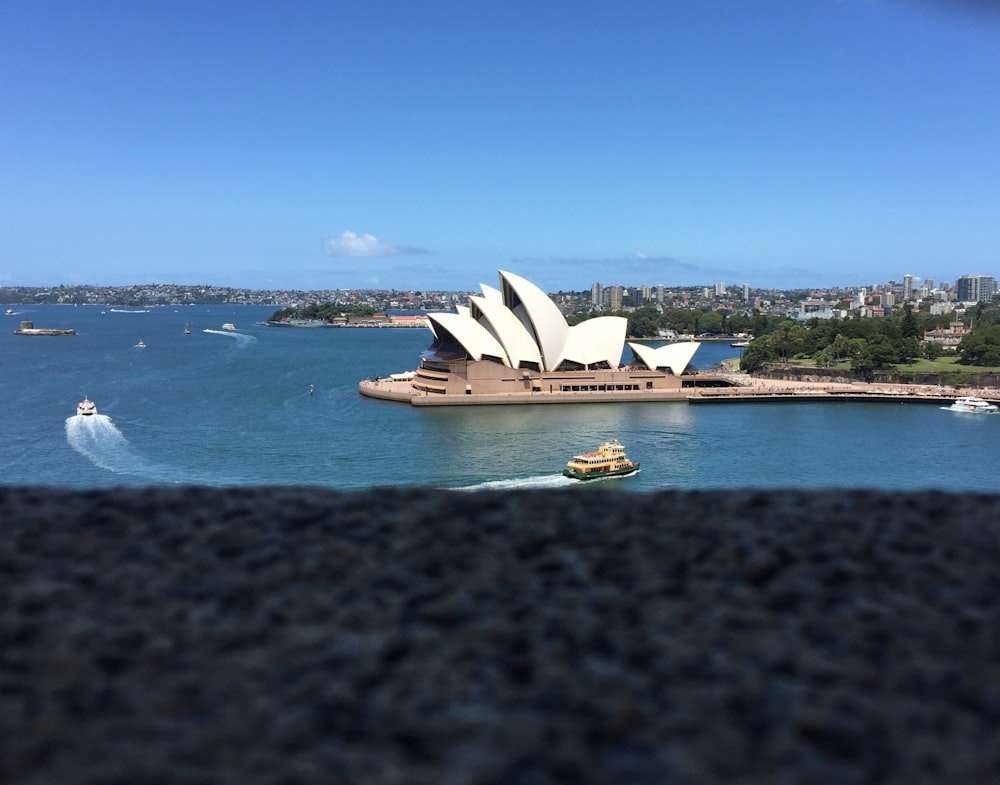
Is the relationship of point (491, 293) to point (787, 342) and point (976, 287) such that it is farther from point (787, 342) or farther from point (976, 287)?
point (976, 287)

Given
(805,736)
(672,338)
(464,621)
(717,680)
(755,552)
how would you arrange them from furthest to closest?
(672,338) → (755,552) → (464,621) → (717,680) → (805,736)

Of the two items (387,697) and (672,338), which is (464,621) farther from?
(672,338)

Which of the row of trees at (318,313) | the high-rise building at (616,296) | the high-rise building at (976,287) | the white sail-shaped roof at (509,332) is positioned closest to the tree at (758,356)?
the white sail-shaped roof at (509,332)

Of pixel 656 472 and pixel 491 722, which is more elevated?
pixel 491 722

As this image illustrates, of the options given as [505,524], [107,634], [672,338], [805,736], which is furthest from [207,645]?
[672,338]

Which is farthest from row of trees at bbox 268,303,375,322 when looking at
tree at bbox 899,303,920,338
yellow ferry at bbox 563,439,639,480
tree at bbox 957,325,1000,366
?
yellow ferry at bbox 563,439,639,480

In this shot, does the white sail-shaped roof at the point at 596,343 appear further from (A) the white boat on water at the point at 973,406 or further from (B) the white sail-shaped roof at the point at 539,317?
(A) the white boat on water at the point at 973,406

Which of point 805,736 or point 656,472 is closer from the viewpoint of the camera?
point 805,736
